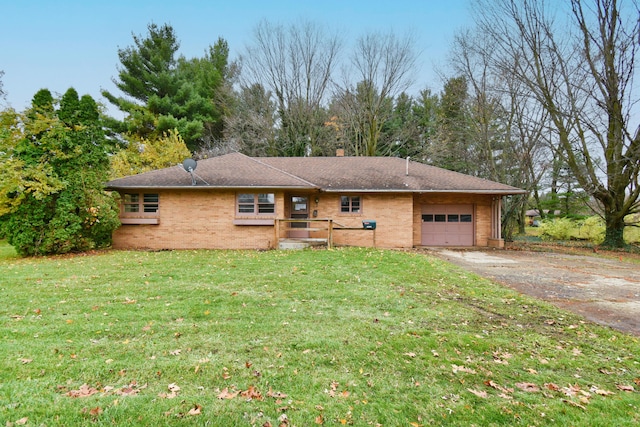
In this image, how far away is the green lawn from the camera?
280 cm

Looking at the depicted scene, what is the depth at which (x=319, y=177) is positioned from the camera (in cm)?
1638

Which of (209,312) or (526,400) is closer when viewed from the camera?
(526,400)

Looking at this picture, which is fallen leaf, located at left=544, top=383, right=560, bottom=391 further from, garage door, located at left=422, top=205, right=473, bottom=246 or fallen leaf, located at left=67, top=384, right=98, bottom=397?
garage door, located at left=422, top=205, right=473, bottom=246

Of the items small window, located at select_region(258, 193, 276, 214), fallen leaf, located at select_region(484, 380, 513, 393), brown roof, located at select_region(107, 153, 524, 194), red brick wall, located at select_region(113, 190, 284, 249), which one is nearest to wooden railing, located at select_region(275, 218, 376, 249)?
red brick wall, located at select_region(113, 190, 284, 249)

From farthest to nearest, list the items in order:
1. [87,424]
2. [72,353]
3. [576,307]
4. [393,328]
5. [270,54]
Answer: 1. [270,54]
2. [576,307]
3. [393,328]
4. [72,353]
5. [87,424]

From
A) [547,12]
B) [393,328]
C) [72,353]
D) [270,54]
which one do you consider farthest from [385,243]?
[270,54]

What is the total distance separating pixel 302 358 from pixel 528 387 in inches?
88.9

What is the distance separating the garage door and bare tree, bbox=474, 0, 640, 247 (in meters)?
6.28

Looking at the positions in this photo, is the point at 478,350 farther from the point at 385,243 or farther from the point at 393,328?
the point at 385,243

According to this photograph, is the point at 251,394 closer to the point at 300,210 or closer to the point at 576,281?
the point at 576,281

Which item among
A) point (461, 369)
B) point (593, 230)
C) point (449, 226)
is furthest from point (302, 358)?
point (593, 230)

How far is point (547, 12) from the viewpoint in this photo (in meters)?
16.5

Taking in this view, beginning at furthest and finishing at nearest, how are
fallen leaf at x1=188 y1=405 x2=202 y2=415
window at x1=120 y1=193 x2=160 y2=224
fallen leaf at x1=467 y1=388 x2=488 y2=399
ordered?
1. window at x1=120 y1=193 x2=160 y2=224
2. fallen leaf at x1=467 y1=388 x2=488 y2=399
3. fallen leaf at x1=188 y1=405 x2=202 y2=415

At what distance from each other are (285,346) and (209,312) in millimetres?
1776
